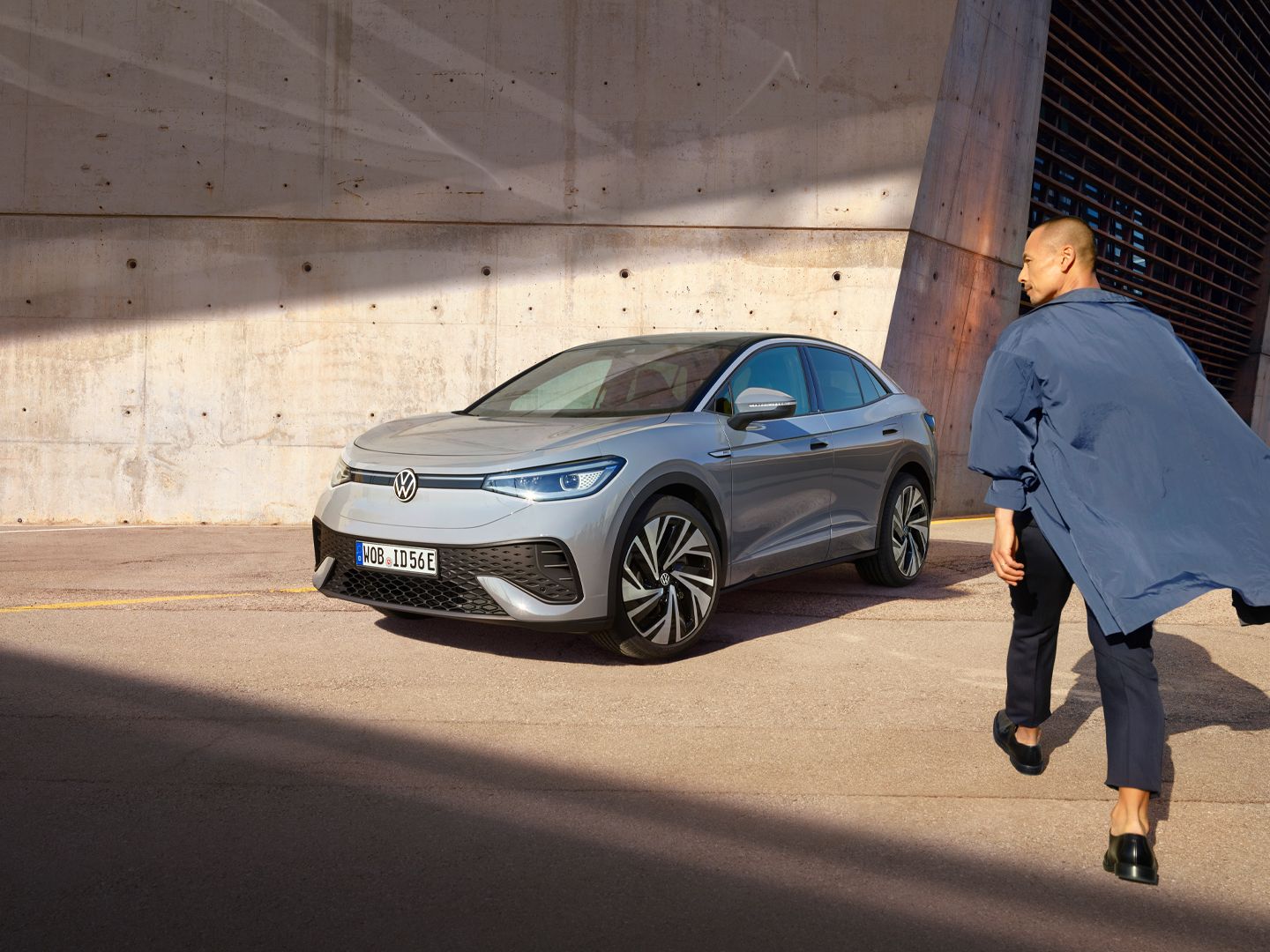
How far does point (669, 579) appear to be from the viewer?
17.7 ft

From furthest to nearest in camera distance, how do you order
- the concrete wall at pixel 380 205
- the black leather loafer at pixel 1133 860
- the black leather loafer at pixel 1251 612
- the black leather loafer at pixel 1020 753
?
the concrete wall at pixel 380 205, the black leather loafer at pixel 1020 753, the black leather loafer at pixel 1251 612, the black leather loafer at pixel 1133 860

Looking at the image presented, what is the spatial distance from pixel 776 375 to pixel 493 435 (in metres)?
1.77

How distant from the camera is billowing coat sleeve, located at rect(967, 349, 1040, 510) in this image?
10.8 feet

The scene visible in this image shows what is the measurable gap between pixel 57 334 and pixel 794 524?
797cm

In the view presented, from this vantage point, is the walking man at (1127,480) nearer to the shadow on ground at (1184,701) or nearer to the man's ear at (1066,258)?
the man's ear at (1066,258)

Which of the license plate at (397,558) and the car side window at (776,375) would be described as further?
the car side window at (776,375)

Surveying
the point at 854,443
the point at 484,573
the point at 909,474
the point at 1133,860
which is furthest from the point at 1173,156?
the point at 1133,860

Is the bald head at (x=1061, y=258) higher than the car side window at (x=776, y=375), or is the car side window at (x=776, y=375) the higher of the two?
the bald head at (x=1061, y=258)

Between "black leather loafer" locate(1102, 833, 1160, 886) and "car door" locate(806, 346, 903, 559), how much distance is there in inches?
145

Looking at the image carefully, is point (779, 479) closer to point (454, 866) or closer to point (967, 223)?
point (454, 866)

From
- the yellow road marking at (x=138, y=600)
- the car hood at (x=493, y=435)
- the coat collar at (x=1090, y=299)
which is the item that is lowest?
the yellow road marking at (x=138, y=600)

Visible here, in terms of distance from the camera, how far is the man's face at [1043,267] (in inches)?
135

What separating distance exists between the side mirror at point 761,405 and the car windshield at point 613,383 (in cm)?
28

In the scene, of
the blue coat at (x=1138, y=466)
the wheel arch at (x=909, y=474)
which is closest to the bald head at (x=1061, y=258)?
the blue coat at (x=1138, y=466)
